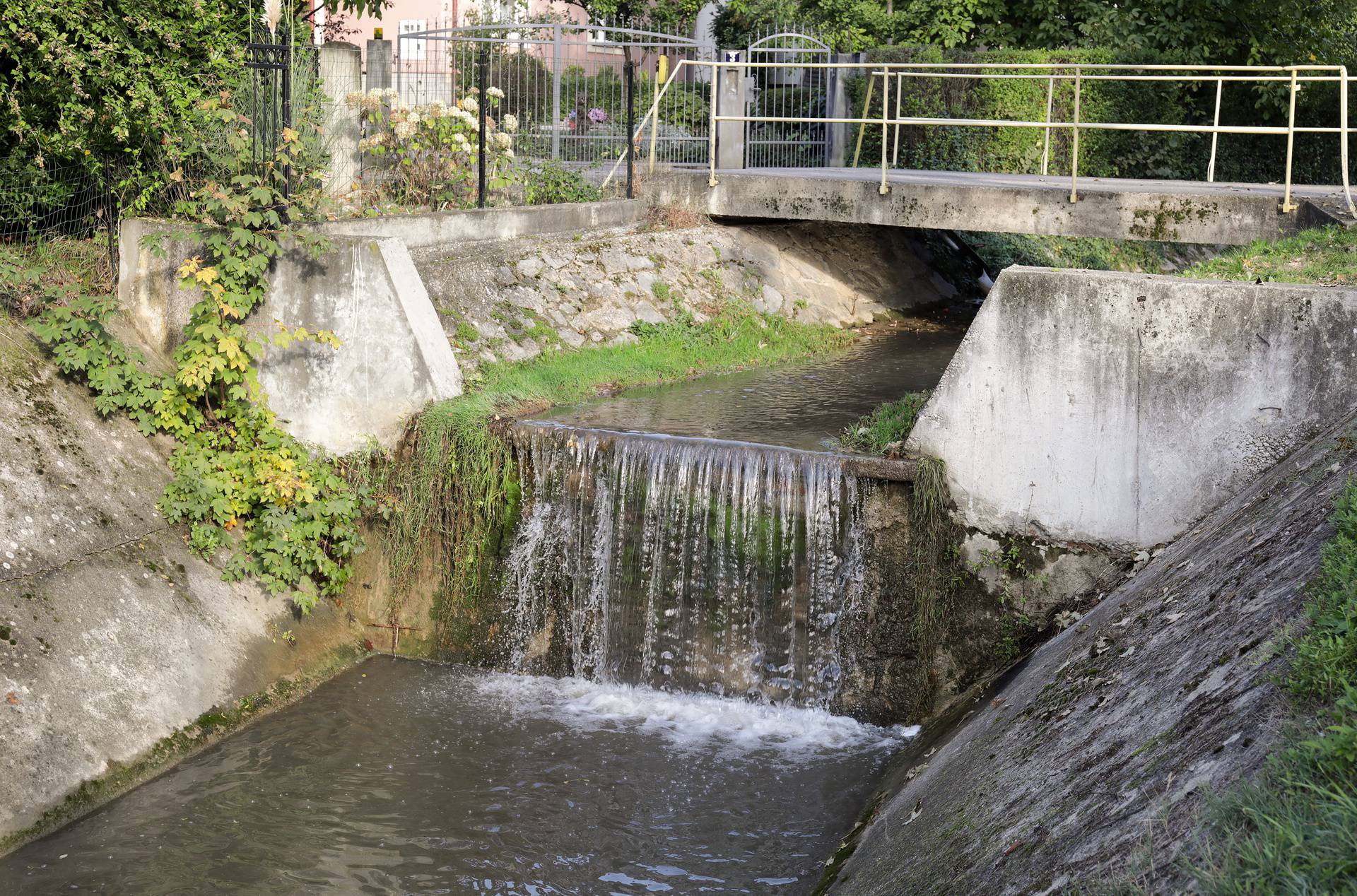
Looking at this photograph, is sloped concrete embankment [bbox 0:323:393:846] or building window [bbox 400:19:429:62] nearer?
sloped concrete embankment [bbox 0:323:393:846]

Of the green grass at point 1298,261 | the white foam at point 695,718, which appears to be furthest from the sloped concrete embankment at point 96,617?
the green grass at point 1298,261

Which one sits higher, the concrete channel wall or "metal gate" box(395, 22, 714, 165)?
"metal gate" box(395, 22, 714, 165)

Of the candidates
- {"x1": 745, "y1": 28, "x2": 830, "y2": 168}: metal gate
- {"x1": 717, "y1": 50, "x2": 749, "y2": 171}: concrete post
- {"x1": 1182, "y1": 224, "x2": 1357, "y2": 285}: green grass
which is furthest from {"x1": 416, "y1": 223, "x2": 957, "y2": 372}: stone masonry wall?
{"x1": 1182, "y1": 224, "x2": 1357, "y2": 285}: green grass

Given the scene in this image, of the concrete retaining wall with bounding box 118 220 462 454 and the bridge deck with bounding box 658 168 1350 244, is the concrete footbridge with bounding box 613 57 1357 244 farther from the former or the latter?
the concrete retaining wall with bounding box 118 220 462 454

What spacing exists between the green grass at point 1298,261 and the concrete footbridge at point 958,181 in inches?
31.2

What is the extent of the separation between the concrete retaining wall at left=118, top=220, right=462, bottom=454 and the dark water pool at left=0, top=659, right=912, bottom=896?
2.21 m

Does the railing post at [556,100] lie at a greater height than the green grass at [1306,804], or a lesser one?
greater

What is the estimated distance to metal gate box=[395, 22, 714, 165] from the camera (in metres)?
14.5

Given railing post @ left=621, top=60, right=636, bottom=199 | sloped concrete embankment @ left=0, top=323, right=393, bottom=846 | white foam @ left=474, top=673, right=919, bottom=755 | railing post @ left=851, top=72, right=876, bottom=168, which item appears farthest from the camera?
railing post @ left=851, top=72, right=876, bottom=168

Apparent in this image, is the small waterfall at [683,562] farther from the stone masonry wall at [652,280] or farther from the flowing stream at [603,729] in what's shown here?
the stone masonry wall at [652,280]

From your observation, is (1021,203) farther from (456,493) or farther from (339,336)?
(339,336)

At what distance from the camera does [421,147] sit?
1257 centimetres

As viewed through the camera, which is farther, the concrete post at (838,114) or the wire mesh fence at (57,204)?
the concrete post at (838,114)

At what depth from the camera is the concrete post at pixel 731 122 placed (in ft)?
54.9
